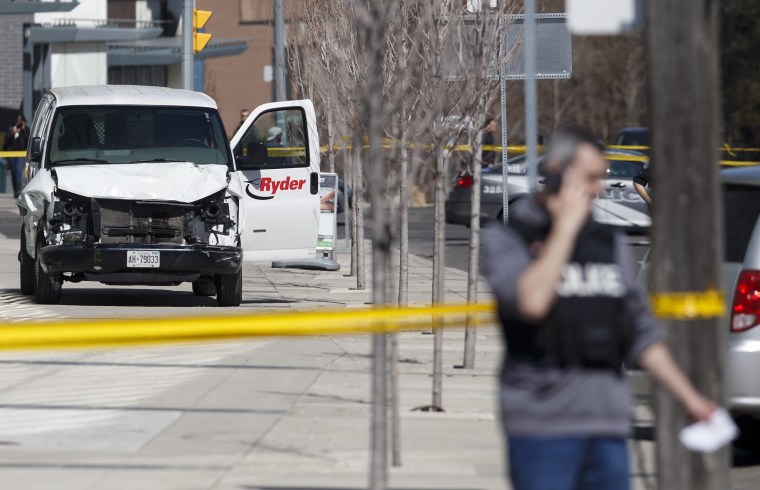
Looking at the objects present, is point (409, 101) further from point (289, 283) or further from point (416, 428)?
point (289, 283)

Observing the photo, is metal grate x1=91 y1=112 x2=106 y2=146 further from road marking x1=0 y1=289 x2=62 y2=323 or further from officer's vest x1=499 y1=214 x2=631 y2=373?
officer's vest x1=499 y1=214 x2=631 y2=373

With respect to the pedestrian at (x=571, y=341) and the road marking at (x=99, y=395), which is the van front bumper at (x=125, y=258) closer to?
the road marking at (x=99, y=395)

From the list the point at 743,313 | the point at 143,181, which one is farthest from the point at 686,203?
the point at 143,181

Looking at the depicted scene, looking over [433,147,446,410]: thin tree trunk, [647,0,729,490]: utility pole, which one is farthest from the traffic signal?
[647,0,729,490]: utility pole

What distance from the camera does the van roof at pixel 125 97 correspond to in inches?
612

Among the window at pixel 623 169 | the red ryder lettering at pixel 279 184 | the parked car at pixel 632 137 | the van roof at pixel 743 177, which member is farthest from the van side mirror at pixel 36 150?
the parked car at pixel 632 137

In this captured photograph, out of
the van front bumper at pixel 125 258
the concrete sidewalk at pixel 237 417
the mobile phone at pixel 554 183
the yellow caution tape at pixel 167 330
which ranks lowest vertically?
the concrete sidewalk at pixel 237 417

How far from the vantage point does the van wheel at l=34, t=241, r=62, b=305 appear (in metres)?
15.0

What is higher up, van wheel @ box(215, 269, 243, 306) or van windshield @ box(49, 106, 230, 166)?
van windshield @ box(49, 106, 230, 166)

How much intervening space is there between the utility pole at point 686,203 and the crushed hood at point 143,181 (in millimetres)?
9564

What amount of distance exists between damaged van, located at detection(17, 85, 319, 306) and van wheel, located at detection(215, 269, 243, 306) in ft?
0.04

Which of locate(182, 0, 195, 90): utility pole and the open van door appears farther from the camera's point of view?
locate(182, 0, 195, 90): utility pole

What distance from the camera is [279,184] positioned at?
16047mm

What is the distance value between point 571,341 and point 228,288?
10.7 metres
